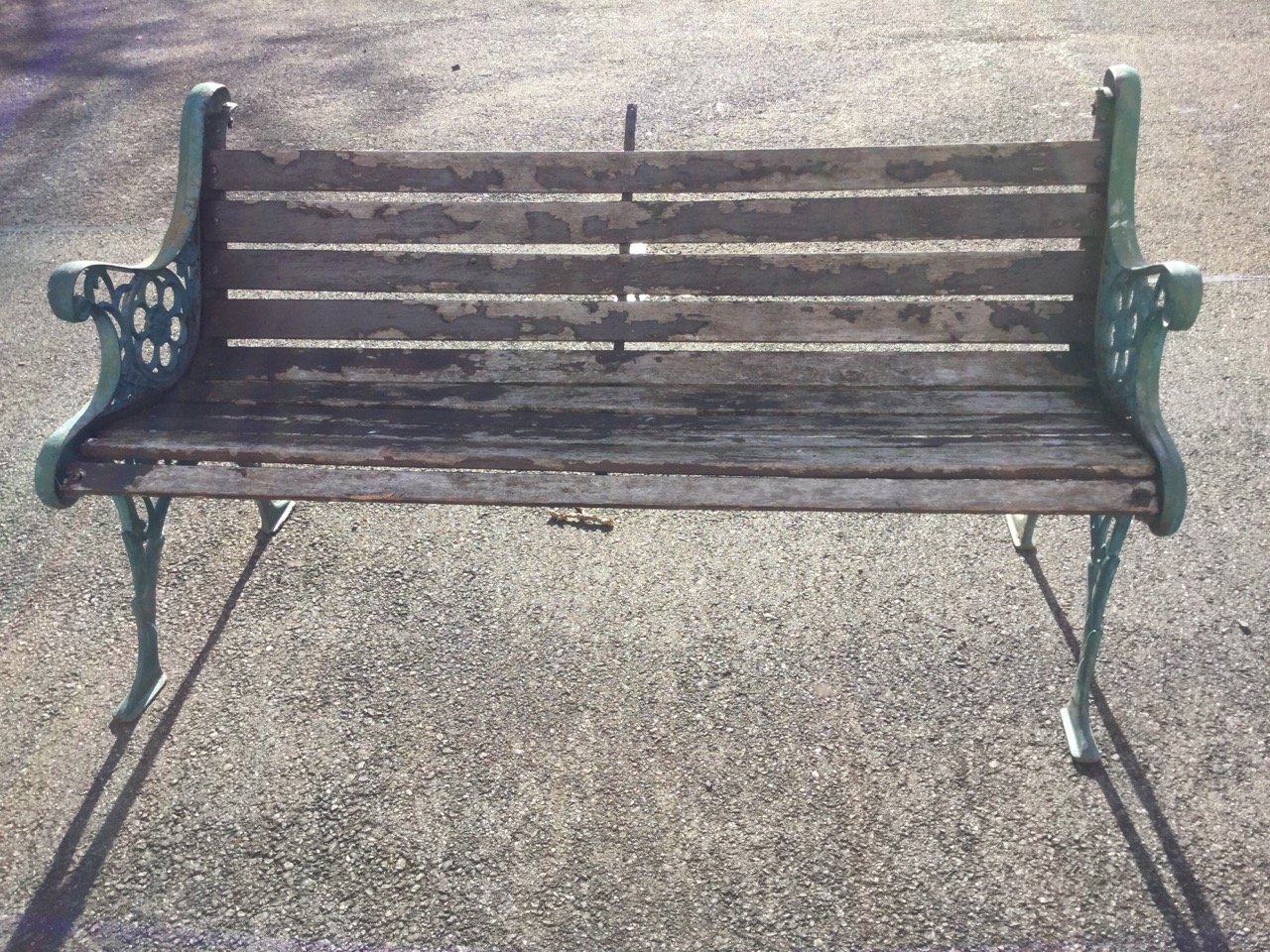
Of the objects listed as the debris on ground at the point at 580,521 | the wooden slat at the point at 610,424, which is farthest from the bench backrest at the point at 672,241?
the debris on ground at the point at 580,521

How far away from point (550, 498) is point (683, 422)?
0.47 metres

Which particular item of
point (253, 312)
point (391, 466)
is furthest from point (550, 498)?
point (253, 312)

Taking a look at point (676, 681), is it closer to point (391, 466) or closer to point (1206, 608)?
point (391, 466)

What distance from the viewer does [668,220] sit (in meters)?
2.92

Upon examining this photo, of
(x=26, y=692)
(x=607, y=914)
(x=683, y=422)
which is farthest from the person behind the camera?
(x=26, y=692)

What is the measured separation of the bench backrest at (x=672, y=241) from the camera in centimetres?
282

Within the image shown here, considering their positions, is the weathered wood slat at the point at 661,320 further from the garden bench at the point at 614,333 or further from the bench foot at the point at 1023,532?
the bench foot at the point at 1023,532

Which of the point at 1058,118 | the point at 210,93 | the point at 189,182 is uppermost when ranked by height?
the point at 210,93

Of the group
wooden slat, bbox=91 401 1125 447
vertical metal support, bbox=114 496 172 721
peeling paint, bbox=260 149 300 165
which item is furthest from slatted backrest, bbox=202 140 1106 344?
vertical metal support, bbox=114 496 172 721

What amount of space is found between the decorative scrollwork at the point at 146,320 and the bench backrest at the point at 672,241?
67 mm

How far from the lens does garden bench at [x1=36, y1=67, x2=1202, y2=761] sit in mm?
2490

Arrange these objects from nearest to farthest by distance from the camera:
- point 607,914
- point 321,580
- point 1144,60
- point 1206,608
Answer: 1. point 607,914
2. point 1206,608
3. point 321,580
4. point 1144,60

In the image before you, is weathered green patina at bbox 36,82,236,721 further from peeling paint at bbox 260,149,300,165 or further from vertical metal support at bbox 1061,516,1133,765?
vertical metal support at bbox 1061,516,1133,765

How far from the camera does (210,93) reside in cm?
293
